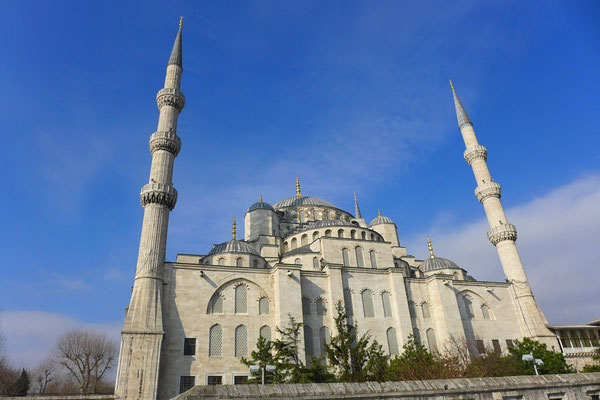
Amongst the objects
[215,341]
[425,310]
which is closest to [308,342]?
[215,341]

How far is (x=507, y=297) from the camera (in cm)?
2539

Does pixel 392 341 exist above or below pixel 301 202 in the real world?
below

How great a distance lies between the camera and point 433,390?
7367 mm

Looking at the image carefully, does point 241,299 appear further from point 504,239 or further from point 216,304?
point 504,239

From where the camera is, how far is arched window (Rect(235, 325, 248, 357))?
1862 centimetres

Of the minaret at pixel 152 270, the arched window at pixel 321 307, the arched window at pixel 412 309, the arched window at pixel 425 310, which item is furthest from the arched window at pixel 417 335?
the minaret at pixel 152 270

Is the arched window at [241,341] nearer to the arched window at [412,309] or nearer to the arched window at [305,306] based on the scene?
the arched window at [305,306]

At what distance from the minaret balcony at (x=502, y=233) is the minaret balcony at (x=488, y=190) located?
2330mm

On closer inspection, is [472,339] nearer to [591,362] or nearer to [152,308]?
[591,362]

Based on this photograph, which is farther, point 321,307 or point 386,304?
point 386,304

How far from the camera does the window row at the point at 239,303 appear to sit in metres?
19.3

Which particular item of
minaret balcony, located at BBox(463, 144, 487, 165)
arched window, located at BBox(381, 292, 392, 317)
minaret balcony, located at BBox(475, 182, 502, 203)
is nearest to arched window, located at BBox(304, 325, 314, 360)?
arched window, located at BBox(381, 292, 392, 317)

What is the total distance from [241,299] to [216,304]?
1.24 meters

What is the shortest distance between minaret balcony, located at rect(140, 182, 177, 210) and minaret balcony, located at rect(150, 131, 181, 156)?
8.51 feet
